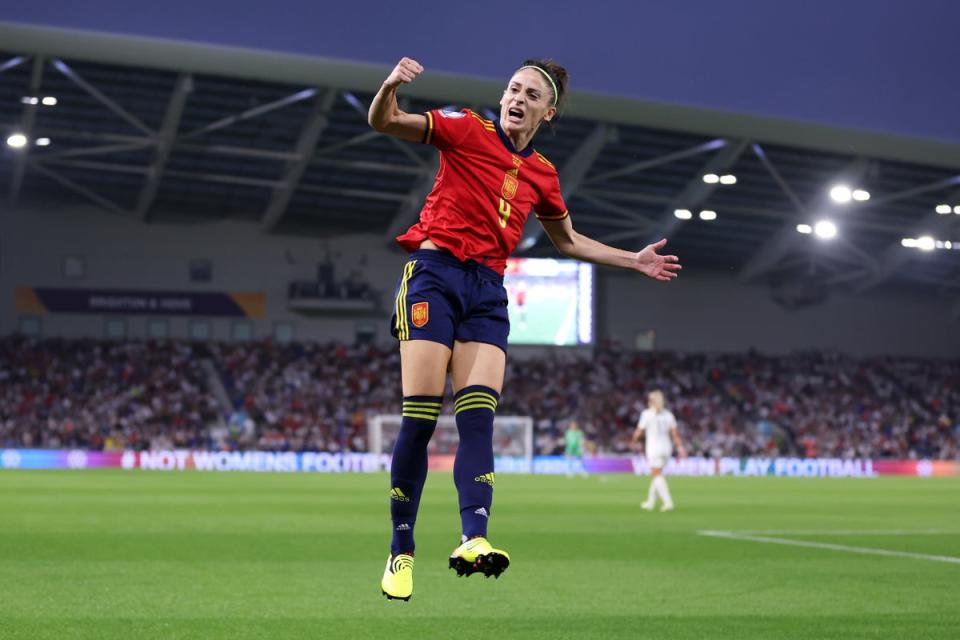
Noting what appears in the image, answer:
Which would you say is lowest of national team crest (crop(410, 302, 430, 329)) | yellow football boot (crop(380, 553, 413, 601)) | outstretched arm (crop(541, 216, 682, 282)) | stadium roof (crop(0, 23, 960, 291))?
yellow football boot (crop(380, 553, 413, 601))

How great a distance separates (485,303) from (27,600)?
518 centimetres

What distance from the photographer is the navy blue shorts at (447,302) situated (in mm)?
6527

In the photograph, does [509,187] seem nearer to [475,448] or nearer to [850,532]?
[475,448]

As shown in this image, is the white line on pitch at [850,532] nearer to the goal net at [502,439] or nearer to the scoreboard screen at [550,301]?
the goal net at [502,439]

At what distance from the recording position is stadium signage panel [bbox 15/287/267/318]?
53219mm

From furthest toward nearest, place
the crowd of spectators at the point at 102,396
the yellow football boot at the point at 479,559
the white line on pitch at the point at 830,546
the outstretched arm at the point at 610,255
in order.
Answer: the crowd of spectators at the point at 102,396 < the white line on pitch at the point at 830,546 < the outstretched arm at the point at 610,255 < the yellow football boot at the point at 479,559

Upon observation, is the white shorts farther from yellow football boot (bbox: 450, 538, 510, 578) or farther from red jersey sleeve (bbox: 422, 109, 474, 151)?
yellow football boot (bbox: 450, 538, 510, 578)

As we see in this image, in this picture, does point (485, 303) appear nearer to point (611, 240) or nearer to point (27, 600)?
point (27, 600)

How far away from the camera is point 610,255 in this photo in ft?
24.2

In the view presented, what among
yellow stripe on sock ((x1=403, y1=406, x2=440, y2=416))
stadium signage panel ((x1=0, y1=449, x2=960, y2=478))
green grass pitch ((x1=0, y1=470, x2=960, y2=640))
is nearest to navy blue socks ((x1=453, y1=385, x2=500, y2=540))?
yellow stripe on sock ((x1=403, y1=406, x2=440, y2=416))

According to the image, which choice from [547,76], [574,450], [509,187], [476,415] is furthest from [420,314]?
[574,450]

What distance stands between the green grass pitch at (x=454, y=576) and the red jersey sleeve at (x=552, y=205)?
2.87 meters

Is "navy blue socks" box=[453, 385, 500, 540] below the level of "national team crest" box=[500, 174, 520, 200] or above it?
below

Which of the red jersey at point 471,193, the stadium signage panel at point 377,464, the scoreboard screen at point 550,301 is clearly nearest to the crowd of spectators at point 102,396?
the stadium signage panel at point 377,464
